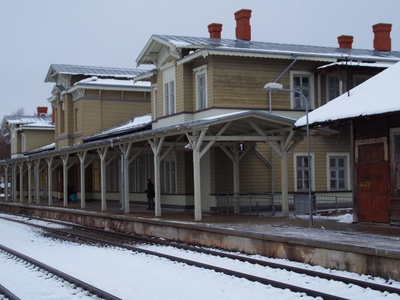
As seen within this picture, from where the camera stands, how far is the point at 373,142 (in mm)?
16438

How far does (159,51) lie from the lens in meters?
27.2

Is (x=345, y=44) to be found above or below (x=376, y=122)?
above

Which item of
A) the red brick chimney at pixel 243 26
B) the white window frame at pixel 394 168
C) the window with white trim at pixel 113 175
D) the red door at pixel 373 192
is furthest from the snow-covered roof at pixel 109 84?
the white window frame at pixel 394 168

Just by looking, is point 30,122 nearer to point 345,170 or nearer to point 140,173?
point 140,173

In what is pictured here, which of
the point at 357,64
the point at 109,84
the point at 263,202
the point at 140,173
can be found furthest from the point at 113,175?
the point at 357,64

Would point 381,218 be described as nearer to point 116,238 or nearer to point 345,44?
point 116,238

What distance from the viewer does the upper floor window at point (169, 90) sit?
1034 inches

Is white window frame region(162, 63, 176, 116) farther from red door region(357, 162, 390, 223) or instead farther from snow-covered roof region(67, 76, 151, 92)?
red door region(357, 162, 390, 223)

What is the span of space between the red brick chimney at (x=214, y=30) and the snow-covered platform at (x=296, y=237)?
9075 mm

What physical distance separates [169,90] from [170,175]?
363cm

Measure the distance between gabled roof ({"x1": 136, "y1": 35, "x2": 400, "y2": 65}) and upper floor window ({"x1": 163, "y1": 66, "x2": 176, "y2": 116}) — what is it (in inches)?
39.0

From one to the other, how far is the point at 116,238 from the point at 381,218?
8364 millimetres

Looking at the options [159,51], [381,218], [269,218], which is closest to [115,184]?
[159,51]

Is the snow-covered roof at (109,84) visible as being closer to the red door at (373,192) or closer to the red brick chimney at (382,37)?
the red brick chimney at (382,37)
